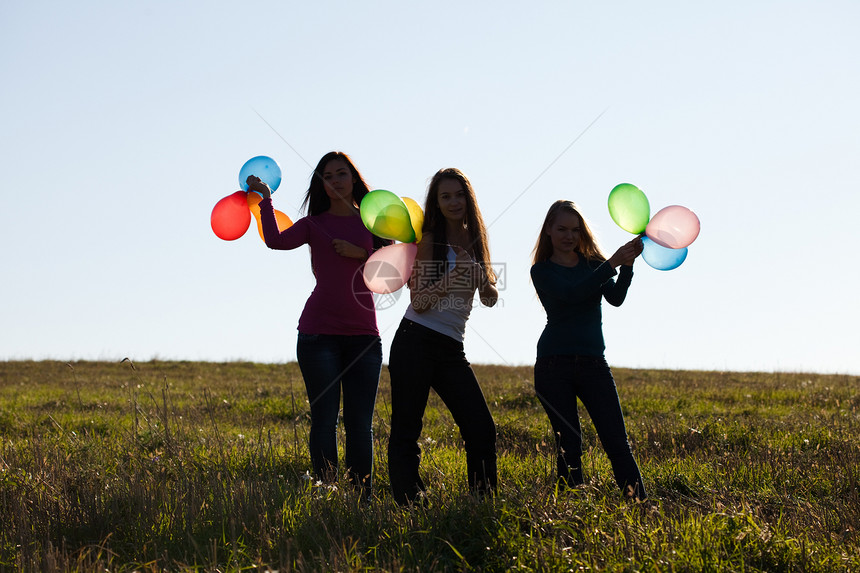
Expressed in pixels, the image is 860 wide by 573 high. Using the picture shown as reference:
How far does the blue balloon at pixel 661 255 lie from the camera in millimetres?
4301

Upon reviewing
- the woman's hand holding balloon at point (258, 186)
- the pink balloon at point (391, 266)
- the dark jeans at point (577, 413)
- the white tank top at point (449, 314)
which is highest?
the woman's hand holding balloon at point (258, 186)

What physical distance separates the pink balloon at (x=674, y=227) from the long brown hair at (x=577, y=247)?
341mm

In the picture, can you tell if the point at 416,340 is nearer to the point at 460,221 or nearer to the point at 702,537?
the point at 460,221

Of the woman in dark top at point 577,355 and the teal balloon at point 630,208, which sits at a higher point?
the teal balloon at point 630,208

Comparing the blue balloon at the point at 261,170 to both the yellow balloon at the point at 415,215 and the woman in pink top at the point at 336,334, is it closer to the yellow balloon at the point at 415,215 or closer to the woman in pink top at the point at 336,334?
the woman in pink top at the point at 336,334

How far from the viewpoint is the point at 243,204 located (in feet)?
15.7

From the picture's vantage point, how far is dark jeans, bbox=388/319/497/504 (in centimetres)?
381

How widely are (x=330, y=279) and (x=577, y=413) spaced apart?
5.45 feet

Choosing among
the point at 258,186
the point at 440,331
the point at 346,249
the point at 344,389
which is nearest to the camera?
the point at 440,331

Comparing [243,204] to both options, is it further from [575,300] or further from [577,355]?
[577,355]

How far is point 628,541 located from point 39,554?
2.74 meters

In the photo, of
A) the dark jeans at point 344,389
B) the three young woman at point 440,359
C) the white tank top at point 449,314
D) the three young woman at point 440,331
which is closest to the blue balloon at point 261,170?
the three young woman at point 440,331

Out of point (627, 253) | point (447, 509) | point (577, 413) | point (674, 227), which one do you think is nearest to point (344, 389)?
point (447, 509)

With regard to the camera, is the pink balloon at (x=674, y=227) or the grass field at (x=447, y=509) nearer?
the grass field at (x=447, y=509)
